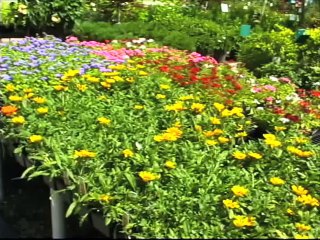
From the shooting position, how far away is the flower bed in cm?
221

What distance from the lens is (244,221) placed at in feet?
6.70

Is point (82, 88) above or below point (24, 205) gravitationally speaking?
above

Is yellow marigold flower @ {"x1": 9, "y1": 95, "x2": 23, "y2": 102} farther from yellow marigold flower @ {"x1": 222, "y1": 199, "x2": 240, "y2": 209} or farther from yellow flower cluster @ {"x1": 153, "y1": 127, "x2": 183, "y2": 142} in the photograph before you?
yellow marigold flower @ {"x1": 222, "y1": 199, "x2": 240, "y2": 209}

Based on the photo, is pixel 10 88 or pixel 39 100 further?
pixel 10 88

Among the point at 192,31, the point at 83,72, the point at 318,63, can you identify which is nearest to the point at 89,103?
the point at 83,72

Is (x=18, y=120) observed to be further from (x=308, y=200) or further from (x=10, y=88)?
(x=308, y=200)

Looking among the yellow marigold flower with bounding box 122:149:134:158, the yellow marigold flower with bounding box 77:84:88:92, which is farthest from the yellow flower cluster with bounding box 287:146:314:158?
the yellow marigold flower with bounding box 77:84:88:92

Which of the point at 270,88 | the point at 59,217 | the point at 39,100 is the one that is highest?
the point at 39,100

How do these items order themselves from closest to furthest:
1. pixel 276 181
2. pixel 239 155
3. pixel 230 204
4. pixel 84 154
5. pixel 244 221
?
pixel 244 221
pixel 230 204
pixel 276 181
pixel 84 154
pixel 239 155

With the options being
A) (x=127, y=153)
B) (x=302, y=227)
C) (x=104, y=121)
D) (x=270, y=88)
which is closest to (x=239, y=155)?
(x=127, y=153)

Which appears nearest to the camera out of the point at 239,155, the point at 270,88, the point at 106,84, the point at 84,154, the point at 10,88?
the point at 84,154

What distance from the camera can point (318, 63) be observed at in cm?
554

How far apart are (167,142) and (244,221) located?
0.81m

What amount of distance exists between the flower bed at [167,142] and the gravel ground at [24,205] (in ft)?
1.47
